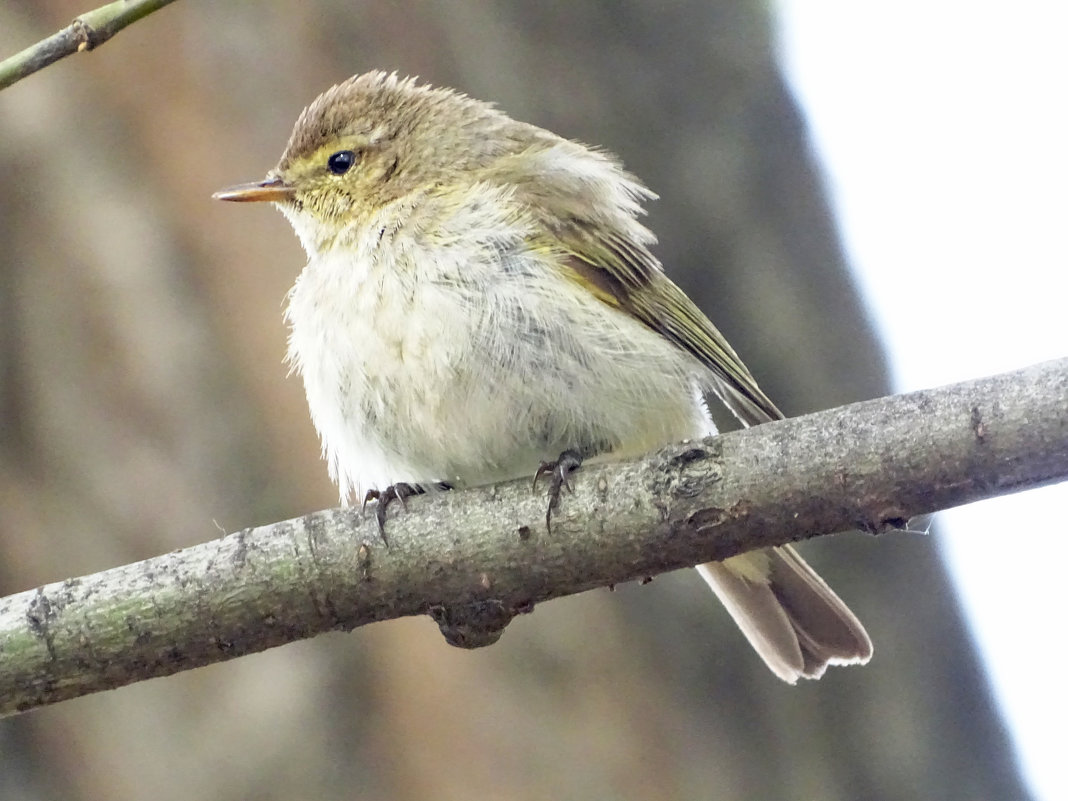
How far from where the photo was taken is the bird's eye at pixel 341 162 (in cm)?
381

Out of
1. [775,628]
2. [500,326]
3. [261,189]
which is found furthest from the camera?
[261,189]

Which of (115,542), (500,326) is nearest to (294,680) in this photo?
(115,542)

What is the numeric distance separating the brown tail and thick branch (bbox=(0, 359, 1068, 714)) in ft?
3.71

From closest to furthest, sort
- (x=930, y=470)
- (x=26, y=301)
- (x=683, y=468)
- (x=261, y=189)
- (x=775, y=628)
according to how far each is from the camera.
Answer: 1. (x=930, y=470)
2. (x=683, y=468)
3. (x=775, y=628)
4. (x=261, y=189)
5. (x=26, y=301)

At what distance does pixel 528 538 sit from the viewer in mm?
2373

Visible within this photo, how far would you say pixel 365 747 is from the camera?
→ 144 inches

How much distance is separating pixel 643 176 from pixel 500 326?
1305 mm

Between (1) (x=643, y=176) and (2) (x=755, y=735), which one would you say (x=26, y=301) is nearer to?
(1) (x=643, y=176)

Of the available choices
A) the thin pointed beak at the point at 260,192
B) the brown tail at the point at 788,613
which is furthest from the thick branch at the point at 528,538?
the thin pointed beak at the point at 260,192

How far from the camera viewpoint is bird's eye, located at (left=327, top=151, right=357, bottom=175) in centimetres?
381

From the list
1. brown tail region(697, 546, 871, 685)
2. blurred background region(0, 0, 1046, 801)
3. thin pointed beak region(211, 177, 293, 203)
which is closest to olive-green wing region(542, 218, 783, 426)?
brown tail region(697, 546, 871, 685)

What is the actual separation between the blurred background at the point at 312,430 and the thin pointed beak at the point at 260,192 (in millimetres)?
291

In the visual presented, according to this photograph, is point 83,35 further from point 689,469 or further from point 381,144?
point 381,144

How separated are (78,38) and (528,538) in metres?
1.19
